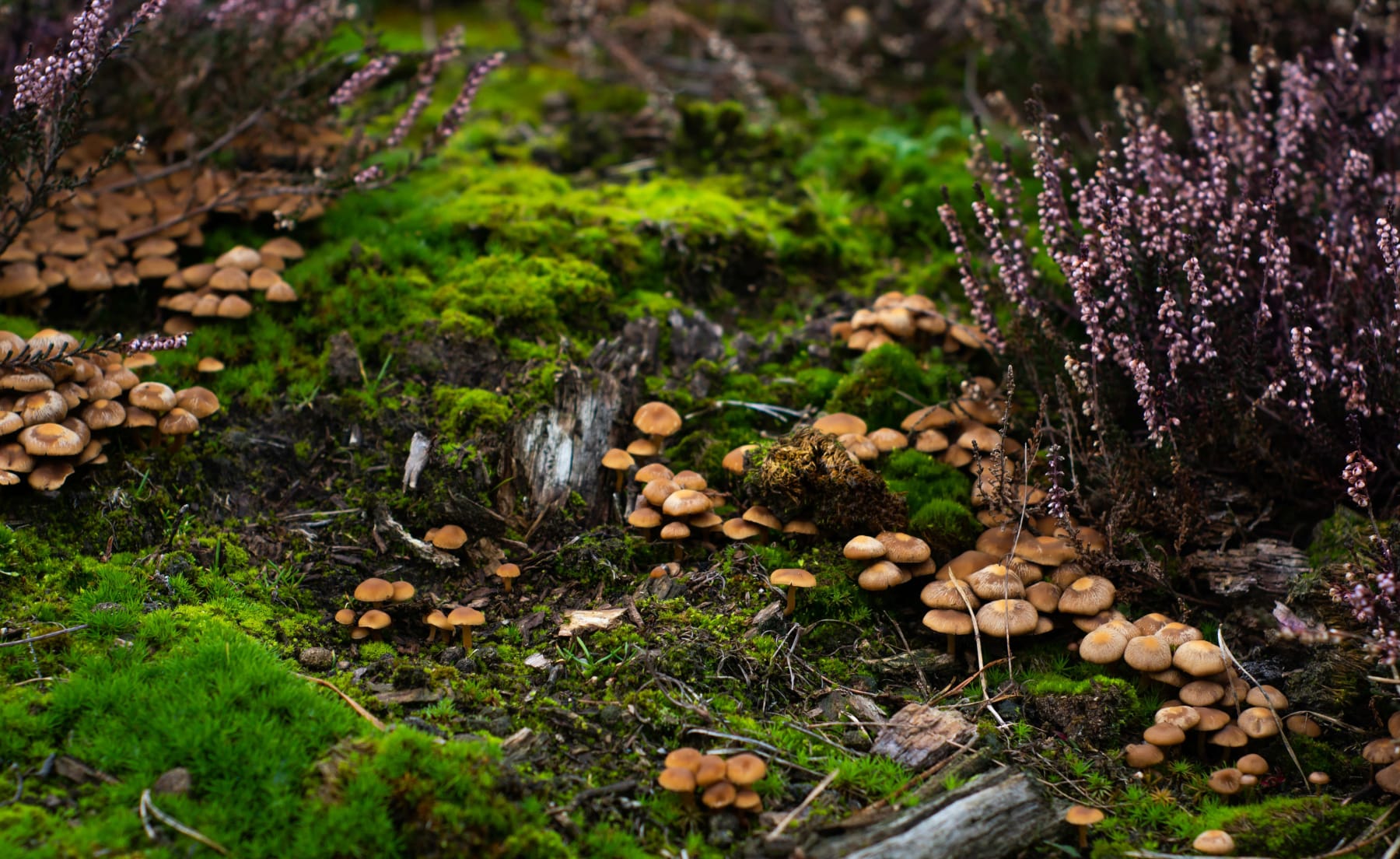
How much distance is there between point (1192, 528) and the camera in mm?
5309

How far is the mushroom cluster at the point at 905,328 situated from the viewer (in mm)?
6500

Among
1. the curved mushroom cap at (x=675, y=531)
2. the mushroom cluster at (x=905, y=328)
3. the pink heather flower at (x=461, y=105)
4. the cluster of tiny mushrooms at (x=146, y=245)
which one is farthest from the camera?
the pink heather flower at (x=461, y=105)

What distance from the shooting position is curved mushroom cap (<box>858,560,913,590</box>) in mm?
4996

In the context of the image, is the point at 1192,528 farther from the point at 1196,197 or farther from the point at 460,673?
the point at 460,673

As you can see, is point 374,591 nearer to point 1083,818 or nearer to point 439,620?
point 439,620

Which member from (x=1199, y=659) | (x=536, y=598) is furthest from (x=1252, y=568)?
(x=536, y=598)

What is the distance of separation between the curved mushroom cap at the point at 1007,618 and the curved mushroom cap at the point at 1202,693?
0.70 m

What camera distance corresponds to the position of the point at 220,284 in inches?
249

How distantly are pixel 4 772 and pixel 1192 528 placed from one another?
550 centimetres

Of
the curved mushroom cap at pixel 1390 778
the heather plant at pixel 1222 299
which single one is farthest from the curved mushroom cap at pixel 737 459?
the curved mushroom cap at pixel 1390 778

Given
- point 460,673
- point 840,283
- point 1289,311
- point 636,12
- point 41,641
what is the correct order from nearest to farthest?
point 41,641
point 460,673
point 1289,311
point 840,283
point 636,12

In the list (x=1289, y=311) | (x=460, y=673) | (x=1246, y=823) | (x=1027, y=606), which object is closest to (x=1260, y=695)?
(x=1246, y=823)

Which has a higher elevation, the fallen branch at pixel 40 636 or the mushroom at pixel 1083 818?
the fallen branch at pixel 40 636

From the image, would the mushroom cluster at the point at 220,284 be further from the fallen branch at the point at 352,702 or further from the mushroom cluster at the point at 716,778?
the mushroom cluster at the point at 716,778
